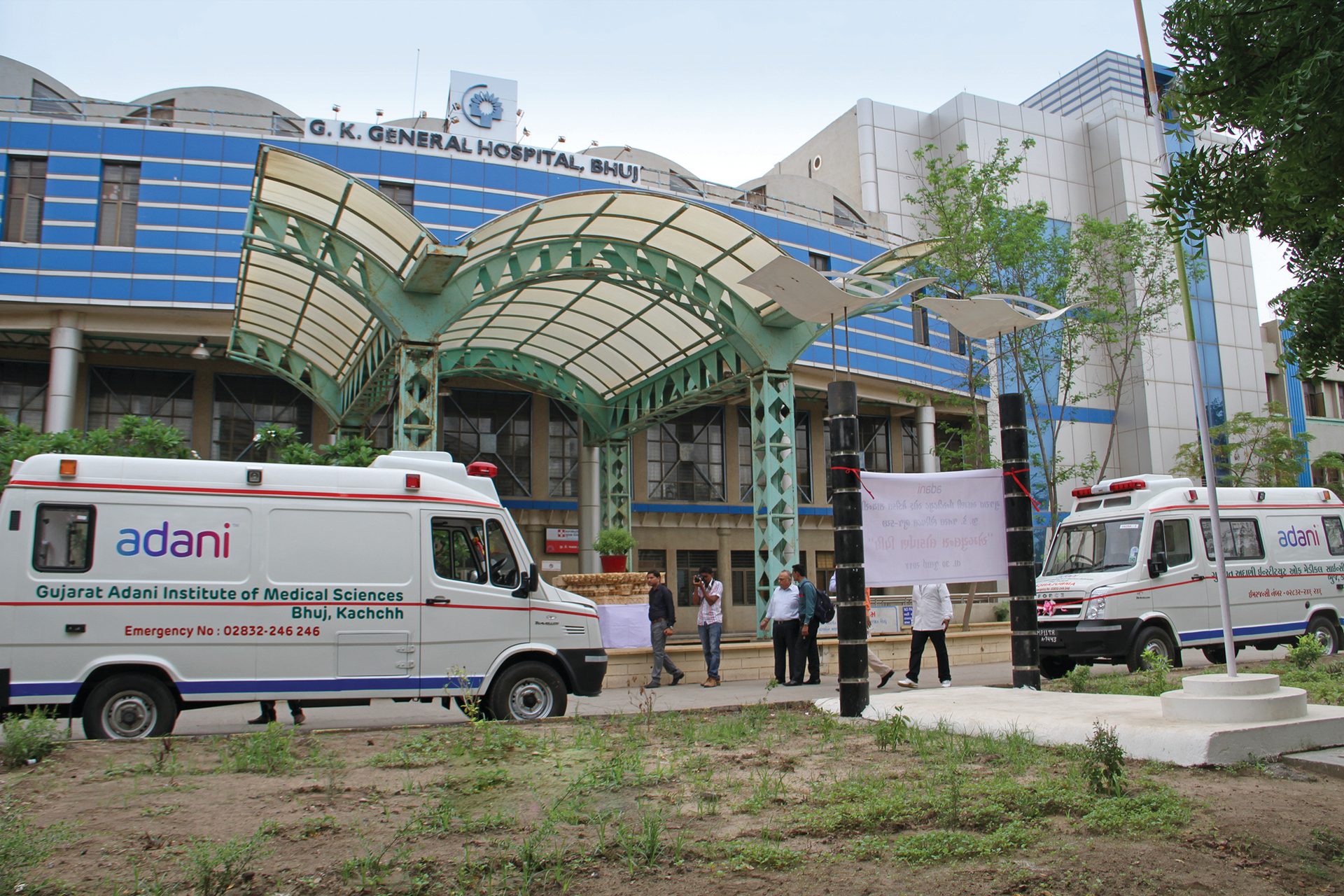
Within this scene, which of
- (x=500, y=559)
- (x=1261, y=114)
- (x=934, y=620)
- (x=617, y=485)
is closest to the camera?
(x=1261, y=114)

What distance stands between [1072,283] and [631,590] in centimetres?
1383

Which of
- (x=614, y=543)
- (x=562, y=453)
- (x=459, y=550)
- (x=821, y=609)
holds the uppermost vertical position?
(x=562, y=453)

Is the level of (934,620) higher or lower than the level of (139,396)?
lower

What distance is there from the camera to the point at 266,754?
6.82 meters

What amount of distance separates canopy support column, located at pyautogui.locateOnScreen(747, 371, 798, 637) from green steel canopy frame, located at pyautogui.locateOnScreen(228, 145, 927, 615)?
1.3 inches

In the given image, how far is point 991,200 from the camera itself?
2161 cm

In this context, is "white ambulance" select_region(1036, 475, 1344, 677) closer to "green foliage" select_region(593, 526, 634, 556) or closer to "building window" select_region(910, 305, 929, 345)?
"green foliage" select_region(593, 526, 634, 556)

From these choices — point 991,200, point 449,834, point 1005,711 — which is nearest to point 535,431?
point 991,200

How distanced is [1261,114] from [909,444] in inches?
1321

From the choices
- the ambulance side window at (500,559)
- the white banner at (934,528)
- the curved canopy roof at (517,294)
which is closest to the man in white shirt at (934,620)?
the white banner at (934,528)

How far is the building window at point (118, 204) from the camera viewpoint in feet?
85.5

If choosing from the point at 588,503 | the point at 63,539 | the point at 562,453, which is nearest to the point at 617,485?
the point at 588,503

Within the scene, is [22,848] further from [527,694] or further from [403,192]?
[403,192]

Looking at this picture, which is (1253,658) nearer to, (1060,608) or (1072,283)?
(1060,608)
